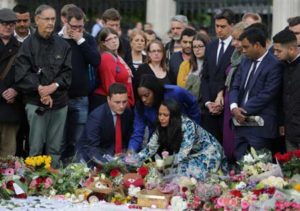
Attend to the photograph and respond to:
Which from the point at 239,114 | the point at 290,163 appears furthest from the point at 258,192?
the point at 239,114

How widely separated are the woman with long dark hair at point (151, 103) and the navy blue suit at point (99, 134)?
0.86 feet

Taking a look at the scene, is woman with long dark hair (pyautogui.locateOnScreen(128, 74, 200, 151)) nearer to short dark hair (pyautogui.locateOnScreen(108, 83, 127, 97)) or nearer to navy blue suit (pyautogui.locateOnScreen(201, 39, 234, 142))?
short dark hair (pyautogui.locateOnScreen(108, 83, 127, 97))

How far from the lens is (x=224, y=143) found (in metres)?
11.2

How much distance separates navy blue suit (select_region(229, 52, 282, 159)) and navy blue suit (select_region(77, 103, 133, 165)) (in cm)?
149

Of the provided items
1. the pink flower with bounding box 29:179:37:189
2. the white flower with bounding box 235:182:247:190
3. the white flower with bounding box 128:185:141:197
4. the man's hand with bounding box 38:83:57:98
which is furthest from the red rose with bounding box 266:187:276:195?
the man's hand with bounding box 38:83:57:98

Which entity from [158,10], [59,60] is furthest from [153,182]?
[158,10]

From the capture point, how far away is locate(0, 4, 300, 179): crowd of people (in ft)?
33.4

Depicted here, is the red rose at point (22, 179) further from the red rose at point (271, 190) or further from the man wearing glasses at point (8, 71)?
the red rose at point (271, 190)

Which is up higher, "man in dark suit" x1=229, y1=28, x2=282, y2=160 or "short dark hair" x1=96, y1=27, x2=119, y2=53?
"short dark hair" x1=96, y1=27, x2=119, y2=53

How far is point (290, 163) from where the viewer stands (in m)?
8.73

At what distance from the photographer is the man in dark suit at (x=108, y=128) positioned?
10656mm

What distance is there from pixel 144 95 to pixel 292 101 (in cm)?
164

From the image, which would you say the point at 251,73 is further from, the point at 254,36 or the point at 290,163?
the point at 290,163

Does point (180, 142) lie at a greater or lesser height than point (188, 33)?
lesser
